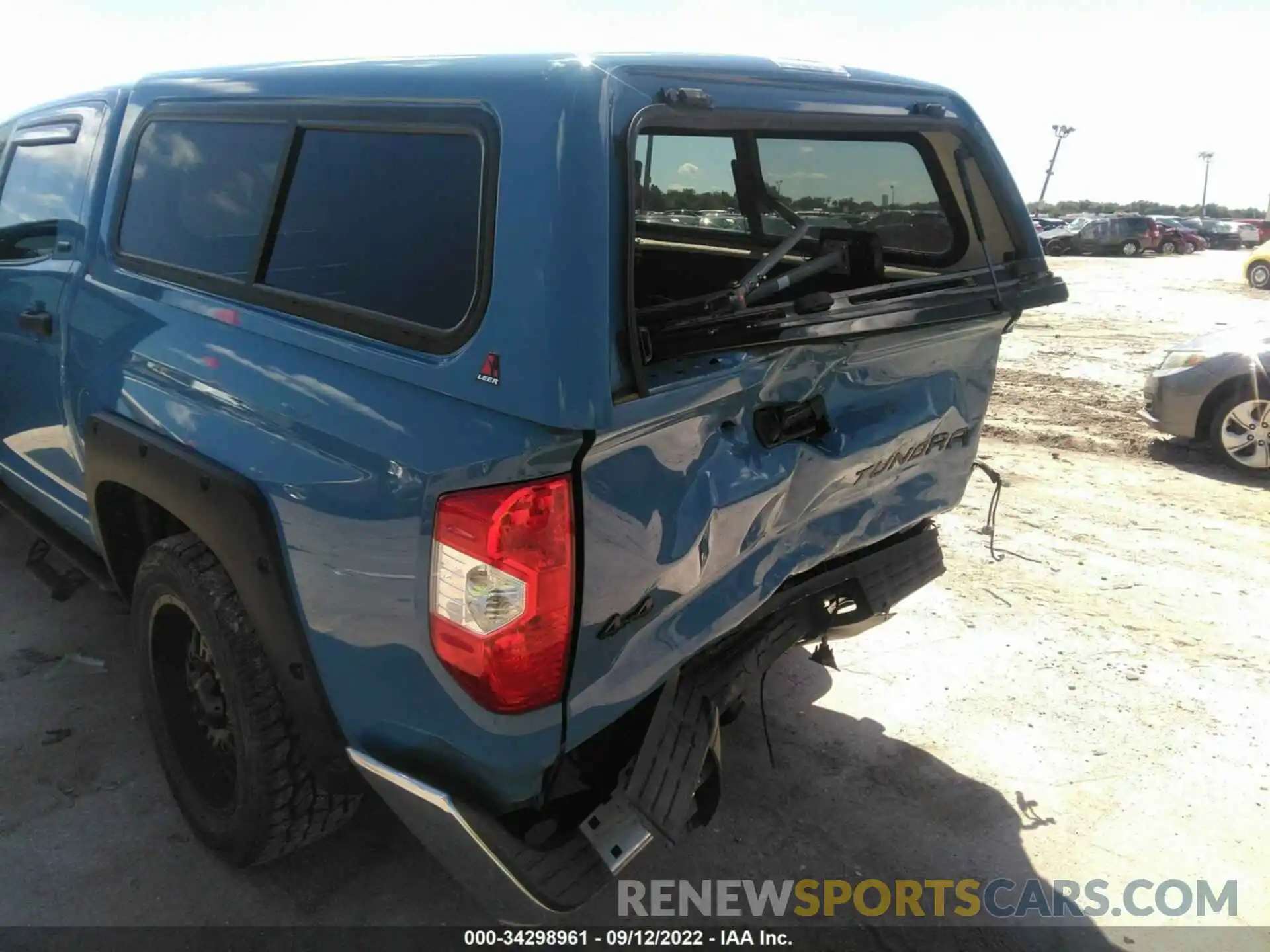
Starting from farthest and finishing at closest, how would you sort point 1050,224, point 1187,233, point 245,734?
point 1050,224
point 1187,233
point 245,734

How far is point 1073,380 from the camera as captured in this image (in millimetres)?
8953

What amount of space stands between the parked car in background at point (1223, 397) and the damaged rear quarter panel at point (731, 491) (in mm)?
4648

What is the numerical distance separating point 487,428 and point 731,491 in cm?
58

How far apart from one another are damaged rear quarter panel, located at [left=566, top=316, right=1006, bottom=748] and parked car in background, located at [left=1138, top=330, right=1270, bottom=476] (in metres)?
4.65

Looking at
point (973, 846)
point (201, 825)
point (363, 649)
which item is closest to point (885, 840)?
point (973, 846)

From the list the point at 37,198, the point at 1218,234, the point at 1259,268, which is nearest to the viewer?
the point at 37,198

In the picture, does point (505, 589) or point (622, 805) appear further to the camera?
point (622, 805)

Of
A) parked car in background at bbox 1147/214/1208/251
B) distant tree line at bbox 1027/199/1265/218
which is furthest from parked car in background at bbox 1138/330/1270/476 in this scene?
distant tree line at bbox 1027/199/1265/218

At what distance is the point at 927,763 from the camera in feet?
10.5

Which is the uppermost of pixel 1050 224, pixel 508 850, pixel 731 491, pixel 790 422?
pixel 1050 224

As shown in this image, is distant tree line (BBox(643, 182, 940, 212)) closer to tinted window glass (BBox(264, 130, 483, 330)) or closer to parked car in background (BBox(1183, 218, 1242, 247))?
tinted window glass (BBox(264, 130, 483, 330))

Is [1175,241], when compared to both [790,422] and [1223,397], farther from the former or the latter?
[790,422]

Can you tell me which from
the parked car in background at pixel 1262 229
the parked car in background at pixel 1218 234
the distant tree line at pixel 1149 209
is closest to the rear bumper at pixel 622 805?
the parked car in background at pixel 1218 234

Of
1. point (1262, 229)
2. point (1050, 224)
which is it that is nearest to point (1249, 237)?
point (1262, 229)
